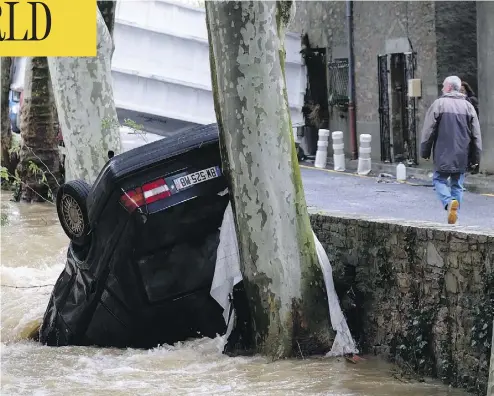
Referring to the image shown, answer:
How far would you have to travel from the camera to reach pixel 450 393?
7203 mm

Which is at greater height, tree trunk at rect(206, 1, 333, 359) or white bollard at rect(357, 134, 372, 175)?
tree trunk at rect(206, 1, 333, 359)

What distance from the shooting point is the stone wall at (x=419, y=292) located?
7109 mm

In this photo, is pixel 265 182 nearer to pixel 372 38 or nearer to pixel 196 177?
pixel 196 177

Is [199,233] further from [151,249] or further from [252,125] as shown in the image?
[252,125]

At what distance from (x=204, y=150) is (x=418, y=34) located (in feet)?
41.7

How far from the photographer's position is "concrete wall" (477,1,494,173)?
18219 mm

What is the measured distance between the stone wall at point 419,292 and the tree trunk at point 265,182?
379 millimetres

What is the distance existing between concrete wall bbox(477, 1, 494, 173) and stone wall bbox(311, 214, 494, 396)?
1019 centimetres

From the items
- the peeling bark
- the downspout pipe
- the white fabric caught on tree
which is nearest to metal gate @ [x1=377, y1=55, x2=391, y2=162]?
the downspout pipe

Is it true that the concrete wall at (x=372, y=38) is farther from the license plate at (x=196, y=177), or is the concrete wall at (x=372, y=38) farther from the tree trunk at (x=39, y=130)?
the license plate at (x=196, y=177)

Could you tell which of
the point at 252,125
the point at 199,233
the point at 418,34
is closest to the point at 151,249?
the point at 199,233

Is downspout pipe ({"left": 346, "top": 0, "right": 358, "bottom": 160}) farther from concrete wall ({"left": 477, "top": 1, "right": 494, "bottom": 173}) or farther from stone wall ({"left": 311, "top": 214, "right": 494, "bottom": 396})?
stone wall ({"left": 311, "top": 214, "right": 494, "bottom": 396})

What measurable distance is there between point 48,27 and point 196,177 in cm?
292

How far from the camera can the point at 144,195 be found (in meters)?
8.11
